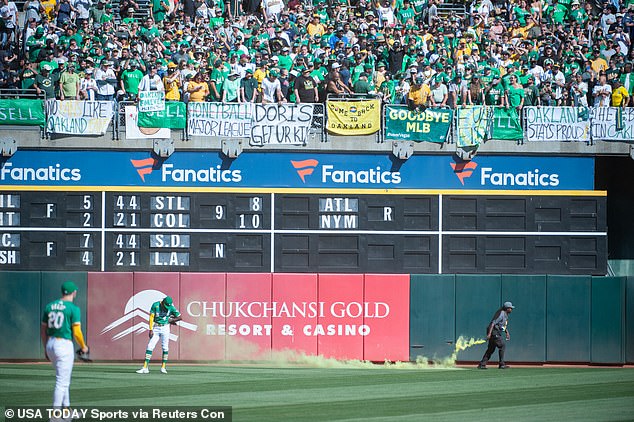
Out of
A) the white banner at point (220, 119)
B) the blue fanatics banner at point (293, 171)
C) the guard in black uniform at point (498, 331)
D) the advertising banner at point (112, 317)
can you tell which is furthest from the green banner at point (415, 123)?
the advertising banner at point (112, 317)

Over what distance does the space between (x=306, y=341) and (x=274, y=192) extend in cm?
363

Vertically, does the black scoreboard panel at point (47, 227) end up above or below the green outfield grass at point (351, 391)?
above

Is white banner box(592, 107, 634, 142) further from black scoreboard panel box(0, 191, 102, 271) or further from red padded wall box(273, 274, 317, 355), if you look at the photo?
black scoreboard panel box(0, 191, 102, 271)

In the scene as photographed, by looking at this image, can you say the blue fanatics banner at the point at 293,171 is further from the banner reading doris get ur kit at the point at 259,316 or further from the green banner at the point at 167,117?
the banner reading doris get ur kit at the point at 259,316

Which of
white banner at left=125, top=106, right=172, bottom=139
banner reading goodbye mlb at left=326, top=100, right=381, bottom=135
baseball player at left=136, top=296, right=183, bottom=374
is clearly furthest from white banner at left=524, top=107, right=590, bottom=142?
baseball player at left=136, top=296, right=183, bottom=374

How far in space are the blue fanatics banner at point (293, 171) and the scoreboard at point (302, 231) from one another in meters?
1.13

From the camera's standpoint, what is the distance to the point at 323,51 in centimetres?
2931

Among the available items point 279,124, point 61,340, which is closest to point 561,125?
point 279,124

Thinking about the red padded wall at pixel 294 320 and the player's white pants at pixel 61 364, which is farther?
the red padded wall at pixel 294 320

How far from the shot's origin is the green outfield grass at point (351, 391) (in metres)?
16.9

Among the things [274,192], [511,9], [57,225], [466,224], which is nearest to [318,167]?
[274,192]

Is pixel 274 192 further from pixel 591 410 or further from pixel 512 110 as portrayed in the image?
pixel 591 410

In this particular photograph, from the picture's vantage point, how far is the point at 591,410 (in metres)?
17.6

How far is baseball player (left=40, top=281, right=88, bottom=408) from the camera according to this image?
13.8m
